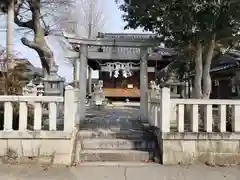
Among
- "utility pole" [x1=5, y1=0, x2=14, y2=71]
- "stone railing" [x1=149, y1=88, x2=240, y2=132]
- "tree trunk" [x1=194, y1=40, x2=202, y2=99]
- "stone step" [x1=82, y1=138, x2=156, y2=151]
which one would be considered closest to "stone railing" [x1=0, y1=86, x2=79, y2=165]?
A: "stone step" [x1=82, y1=138, x2=156, y2=151]

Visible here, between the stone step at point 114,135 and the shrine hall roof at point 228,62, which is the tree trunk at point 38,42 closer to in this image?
the stone step at point 114,135

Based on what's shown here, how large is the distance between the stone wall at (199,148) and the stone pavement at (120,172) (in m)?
0.27

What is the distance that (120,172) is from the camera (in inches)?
260

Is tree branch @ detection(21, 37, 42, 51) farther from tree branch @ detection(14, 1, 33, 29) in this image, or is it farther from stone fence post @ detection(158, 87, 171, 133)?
stone fence post @ detection(158, 87, 171, 133)

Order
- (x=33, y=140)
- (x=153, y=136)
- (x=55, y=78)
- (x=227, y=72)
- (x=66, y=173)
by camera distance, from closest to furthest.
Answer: (x=66, y=173) < (x=33, y=140) < (x=153, y=136) < (x=55, y=78) < (x=227, y=72)

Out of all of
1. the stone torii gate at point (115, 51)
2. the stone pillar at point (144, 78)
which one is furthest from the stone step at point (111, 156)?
the stone pillar at point (144, 78)

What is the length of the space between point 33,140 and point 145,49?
5121mm

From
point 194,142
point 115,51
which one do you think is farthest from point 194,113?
point 115,51

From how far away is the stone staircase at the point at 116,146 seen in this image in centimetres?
745

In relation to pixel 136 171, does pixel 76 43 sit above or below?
above

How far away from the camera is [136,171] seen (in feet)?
21.8

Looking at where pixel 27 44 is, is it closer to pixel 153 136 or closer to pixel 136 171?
pixel 153 136

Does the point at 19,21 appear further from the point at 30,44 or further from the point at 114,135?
the point at 114,135

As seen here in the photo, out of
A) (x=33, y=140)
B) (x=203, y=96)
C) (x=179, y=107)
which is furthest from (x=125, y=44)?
(x=33, y=140)
